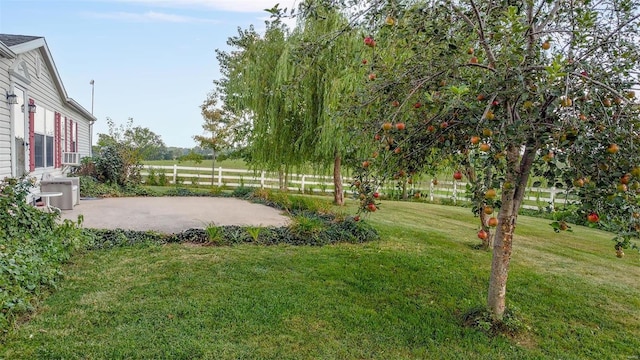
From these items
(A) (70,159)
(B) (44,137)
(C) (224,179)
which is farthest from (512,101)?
(C) (224,179)

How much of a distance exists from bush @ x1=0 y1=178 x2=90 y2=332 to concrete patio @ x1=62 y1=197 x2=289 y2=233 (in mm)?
1367

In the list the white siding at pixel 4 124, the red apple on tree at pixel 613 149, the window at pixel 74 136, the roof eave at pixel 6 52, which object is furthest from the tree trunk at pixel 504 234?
the window at pixel 74 136

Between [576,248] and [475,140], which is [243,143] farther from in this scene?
[475,140]

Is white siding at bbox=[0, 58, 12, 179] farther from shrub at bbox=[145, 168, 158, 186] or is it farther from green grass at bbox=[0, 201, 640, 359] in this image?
shrub at bbox=[145, 168, 158, 186]

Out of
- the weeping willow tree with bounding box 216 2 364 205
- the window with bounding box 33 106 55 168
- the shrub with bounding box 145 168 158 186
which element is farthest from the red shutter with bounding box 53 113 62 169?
the shrub with bounding box 145 168 158 186

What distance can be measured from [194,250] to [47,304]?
186 cm

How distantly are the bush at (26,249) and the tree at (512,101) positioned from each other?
2695mm

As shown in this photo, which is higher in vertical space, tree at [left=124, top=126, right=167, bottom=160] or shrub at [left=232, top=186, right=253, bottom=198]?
tree at [left=124, top=126, right=167, bottom=160]

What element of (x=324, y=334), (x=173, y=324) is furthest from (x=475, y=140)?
(x=173, y=324)

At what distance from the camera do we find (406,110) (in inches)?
119

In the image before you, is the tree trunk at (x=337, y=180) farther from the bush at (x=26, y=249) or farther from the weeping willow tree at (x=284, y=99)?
the bush at (x=26, y=249)

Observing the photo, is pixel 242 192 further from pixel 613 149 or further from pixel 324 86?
pixel 613 149

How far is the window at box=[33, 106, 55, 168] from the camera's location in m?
7.42

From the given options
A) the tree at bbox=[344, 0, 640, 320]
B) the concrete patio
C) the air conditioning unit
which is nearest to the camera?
the tree at bbox=[344, 0, 640, 320]
